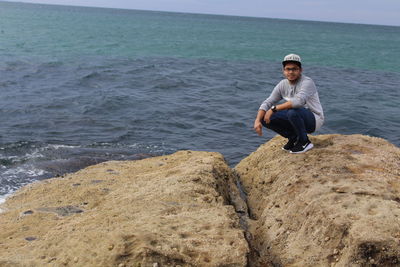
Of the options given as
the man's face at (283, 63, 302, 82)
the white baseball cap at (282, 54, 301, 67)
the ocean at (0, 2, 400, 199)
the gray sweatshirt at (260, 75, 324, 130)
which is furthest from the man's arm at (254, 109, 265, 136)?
the ocean at (0, 2, 400, 199)

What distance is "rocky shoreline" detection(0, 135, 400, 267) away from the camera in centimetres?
443

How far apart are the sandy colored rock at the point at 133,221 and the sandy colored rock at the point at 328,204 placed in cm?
62

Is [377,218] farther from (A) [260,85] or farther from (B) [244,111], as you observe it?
(A) [260,85]

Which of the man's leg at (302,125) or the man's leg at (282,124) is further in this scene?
the man's leg at (282,124)

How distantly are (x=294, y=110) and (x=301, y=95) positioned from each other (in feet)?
0.82

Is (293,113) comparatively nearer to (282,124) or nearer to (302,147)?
(282,124)

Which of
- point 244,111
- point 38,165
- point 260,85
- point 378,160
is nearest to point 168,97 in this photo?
point 244,111

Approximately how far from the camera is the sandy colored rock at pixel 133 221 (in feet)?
14.3

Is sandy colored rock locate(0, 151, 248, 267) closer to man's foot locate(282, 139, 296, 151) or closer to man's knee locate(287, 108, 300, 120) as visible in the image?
man's foot locate(282, 139, 296, 151)

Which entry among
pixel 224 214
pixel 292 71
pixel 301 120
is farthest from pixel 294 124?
pixel 224 214

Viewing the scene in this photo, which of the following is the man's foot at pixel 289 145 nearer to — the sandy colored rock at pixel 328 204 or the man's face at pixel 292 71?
the sandy colored rock at pixel 328 204

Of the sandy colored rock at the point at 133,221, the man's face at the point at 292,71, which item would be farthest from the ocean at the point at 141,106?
the man's face at the point at 292,71

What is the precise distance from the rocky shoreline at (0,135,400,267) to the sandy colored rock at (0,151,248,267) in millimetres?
13

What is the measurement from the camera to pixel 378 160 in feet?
21.5
